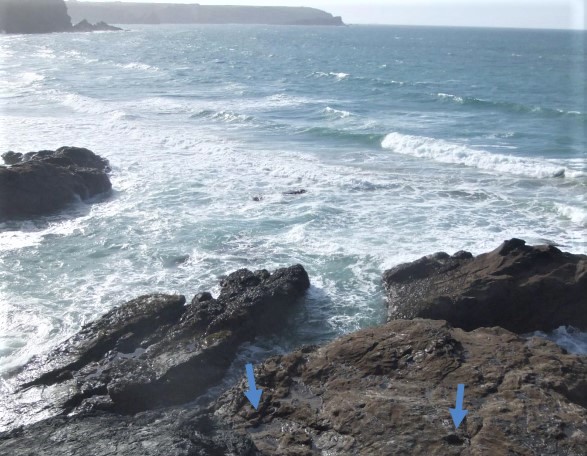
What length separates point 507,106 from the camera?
4331 cm

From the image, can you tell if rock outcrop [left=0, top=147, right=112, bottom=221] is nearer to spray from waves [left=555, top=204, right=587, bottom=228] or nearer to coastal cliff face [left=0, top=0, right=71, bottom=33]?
spray from waves [left=555, top=204, right=587, bottom=228]

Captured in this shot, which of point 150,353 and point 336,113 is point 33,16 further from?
point 150,353

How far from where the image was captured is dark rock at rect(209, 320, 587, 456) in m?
8.34

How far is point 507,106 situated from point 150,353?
37451 millimetres

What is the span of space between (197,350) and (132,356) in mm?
1297

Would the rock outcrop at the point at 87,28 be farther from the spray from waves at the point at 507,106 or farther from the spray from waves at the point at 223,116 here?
the spray from waves at the point at 507,106

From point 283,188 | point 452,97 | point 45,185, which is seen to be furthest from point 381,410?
point 452,97

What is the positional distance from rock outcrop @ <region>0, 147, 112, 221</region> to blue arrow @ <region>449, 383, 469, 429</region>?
50.4 feet

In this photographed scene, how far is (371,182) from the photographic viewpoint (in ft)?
79.6

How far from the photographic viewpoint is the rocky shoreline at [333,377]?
8.51 meters

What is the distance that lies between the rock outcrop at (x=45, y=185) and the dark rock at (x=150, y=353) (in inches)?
350

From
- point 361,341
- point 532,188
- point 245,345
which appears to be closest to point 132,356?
point 245,345

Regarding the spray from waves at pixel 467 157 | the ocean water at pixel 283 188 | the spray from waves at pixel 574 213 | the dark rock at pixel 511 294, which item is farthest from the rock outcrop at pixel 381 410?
the spray from waves at pixel 467 157

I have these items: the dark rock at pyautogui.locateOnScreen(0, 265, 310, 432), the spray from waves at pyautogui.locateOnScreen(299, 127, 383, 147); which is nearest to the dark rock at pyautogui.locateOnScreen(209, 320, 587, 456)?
the dark rock at pyautogui.locateOnScreen(0, 265, 310, 432)
